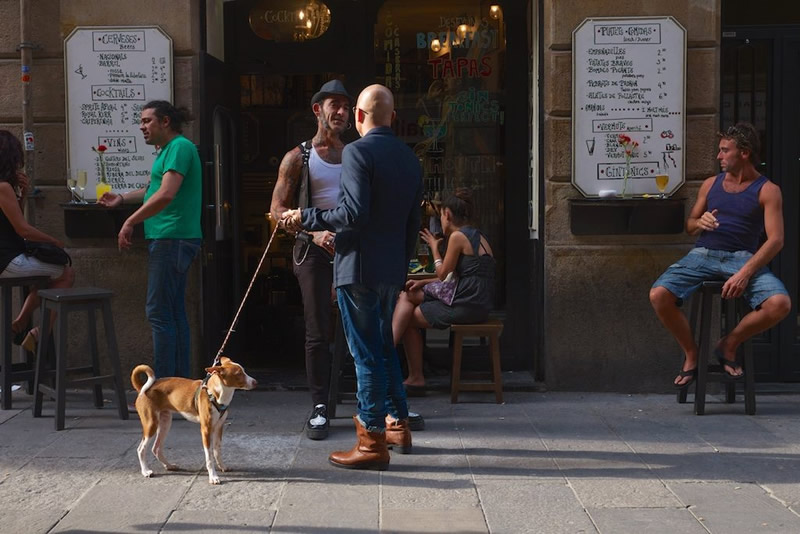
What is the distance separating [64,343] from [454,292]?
2.46m

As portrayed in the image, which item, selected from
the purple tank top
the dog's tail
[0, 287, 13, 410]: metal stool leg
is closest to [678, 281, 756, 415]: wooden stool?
the purple tank top

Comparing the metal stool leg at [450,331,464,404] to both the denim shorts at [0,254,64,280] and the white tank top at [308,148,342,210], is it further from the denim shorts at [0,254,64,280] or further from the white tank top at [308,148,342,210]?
the denim shorts at [0,254,64,280]

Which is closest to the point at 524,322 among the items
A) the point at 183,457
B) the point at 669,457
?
the point at 669,457

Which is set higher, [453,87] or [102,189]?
[453,87]

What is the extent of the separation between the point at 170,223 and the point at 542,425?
8.55ft

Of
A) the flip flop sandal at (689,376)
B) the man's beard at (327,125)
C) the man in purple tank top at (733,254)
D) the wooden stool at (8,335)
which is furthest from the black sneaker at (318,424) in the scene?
the flip flop sandal at (689,376)

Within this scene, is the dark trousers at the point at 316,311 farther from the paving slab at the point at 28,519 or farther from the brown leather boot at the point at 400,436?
the paving slab at the point at 28,519

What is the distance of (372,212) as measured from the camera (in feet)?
16.8

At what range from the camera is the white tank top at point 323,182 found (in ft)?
19.5

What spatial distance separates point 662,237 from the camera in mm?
7090

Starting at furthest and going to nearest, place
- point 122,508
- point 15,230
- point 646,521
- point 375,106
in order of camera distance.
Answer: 1. point 15,230
2. point 375,106
3. point 122,508
4. point 646,521

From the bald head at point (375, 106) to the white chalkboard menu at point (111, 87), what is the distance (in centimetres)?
236

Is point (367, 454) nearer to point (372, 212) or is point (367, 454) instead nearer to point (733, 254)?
point (372, 212)

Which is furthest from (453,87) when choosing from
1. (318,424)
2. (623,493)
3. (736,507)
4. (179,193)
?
(736,507)
